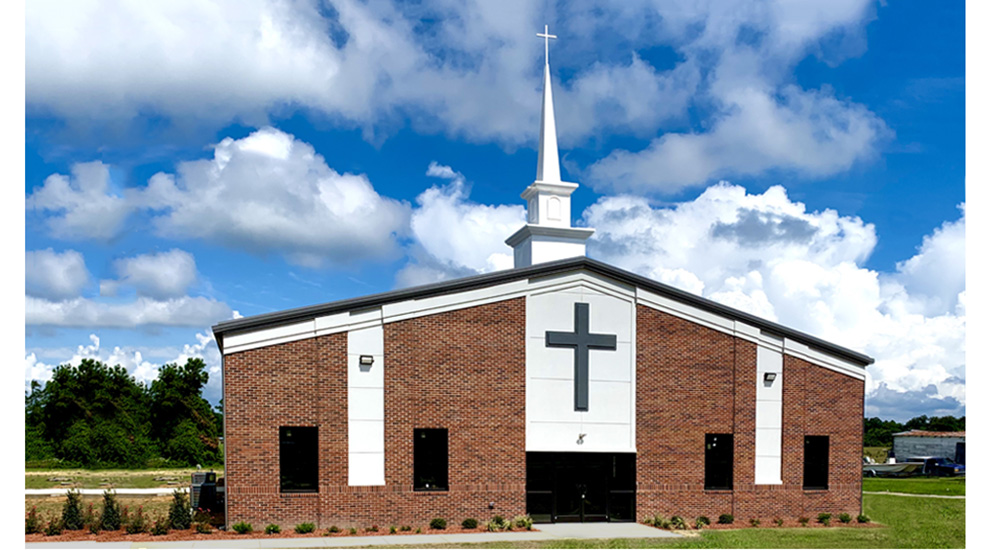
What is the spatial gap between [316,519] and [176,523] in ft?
11.5

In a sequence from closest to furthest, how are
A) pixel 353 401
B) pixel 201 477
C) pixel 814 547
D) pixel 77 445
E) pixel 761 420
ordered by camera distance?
pixel 814 547, pixel 353 401, pixel 761 420, pixel 201 477, pixel 77 445

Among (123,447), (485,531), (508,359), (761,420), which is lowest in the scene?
(123,447)

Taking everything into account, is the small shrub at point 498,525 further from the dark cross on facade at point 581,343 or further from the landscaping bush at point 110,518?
the landscaping bush at point 110,518

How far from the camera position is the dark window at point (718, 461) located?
81.1 ft

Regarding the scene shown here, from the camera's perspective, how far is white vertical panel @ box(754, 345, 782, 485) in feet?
82.5

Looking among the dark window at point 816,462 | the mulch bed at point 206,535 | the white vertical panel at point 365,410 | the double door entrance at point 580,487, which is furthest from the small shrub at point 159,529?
the dark window at point 816,462

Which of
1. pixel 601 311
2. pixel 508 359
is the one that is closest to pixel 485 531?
pixel 508 359

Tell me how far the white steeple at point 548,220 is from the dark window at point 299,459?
11.2 meters

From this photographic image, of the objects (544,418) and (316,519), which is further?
(544,418)

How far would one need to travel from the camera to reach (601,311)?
24.3 m

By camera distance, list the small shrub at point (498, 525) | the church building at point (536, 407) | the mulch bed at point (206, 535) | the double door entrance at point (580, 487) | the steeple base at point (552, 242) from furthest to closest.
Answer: the steeple base at point (552, 242), the double door entrance at point (580, 487), the small shrub at point (498, 525), the church building at point (536, 407), the mulch bed at point (206, 535)

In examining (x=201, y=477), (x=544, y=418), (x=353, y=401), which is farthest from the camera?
(x=201, y=477)

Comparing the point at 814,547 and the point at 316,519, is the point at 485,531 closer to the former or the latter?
the point at 316,519

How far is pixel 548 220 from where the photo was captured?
30141 mm
